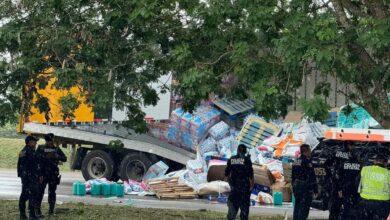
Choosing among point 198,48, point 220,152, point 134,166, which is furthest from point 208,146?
point 198,48

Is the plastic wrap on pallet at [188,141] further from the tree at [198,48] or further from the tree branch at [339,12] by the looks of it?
the tree branch at [339,12]

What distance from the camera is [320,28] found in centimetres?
1074

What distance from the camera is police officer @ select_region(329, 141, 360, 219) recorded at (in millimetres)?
14453

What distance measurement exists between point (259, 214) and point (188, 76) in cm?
713

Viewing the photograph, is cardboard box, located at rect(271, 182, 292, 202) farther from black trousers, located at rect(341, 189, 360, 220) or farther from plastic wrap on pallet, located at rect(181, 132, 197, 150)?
black trousers, located at rect(341, 189, 360, 220)

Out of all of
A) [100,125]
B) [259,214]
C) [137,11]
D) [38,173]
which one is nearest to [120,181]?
[100,125]

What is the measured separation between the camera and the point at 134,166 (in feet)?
79.2

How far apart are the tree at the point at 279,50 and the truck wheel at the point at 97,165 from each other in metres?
11.7

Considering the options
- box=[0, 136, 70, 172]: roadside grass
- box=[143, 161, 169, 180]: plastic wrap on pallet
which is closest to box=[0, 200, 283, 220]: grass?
box=[143, 161, 169, 180]: plastic wrap on pallet

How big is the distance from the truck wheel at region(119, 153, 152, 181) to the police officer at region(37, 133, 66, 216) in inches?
303

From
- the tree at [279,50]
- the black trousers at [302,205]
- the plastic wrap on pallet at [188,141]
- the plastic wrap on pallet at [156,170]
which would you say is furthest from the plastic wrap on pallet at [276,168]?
the tree at [279,50]

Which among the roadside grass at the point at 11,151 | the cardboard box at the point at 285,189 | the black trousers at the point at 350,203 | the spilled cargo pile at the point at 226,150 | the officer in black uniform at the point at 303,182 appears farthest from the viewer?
the roadside grass at the point at 11,151

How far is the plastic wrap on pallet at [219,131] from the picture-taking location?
23844mm

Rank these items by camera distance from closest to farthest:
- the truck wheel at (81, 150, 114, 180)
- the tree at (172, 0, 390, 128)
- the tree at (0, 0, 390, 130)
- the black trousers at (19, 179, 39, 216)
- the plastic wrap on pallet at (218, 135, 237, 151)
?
the tree at (172, 0, 390, 128) < the tree at (0, 0, 390, 130) < the black trousers at (19, 179, 39, 216) < the plastic wrap on pallet at (218, 135, 237, 151) < the truck wheel at (81, 150, 114, 180)
